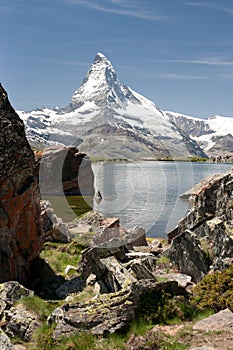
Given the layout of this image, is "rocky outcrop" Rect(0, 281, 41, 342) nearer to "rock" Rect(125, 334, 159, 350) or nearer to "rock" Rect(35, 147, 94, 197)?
"rock" Rect(125, 334, 159, 350)

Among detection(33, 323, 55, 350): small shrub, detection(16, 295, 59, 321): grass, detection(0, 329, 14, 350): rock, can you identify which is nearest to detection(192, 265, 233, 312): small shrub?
detection(33, 323, 55, 350): small shrub

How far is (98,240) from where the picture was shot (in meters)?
25.1

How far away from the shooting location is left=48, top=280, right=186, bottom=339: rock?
39.2 feet

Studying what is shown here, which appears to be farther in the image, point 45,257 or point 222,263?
point 45,257

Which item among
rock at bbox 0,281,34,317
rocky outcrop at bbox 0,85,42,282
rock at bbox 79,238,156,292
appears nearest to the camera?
rock at bbox 0,281,34,317

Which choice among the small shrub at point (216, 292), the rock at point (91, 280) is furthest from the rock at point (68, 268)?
the small shrub at point (216, 292)

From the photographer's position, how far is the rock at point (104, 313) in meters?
11.9

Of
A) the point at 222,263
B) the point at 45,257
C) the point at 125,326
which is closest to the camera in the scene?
the point at 125,326

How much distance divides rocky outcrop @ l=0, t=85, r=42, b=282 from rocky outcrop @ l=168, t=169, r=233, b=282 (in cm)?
779

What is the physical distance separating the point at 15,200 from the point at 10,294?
232 inches

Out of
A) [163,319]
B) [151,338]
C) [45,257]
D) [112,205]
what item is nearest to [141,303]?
[163,319]

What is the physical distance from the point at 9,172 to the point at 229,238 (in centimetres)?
1059

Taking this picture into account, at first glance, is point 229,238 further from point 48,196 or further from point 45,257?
point 48,196

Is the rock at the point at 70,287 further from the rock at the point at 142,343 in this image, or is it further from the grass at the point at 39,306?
the rock at the point at 142,343
